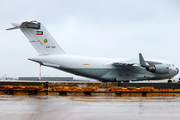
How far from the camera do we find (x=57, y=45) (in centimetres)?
2234

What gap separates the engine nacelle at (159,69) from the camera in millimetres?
22673

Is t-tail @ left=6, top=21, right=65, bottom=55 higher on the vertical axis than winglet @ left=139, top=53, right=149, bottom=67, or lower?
higher

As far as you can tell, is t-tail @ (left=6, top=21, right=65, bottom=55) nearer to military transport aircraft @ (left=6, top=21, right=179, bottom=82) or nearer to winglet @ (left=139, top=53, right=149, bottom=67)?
military transport aircraft @ (left=6, top=21, right=179, bottom=82)

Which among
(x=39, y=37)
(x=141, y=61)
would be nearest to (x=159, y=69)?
(x=141, y=61)

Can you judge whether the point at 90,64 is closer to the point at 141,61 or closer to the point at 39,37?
the point at 141,61

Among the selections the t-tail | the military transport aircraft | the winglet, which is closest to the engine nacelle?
the military transport aircraft

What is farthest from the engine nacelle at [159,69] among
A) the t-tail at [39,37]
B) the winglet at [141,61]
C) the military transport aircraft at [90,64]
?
the t-tail at [39,37]

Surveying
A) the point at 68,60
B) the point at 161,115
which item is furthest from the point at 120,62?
the point at 161,115

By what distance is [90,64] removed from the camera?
2289 cm

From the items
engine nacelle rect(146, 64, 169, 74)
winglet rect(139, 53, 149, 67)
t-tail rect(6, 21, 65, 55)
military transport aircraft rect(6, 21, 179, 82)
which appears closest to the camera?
t-tail rect(6, 21, 65, 55)

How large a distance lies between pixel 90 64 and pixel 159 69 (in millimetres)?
7708

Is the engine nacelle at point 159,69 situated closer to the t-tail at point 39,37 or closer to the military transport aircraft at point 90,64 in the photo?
the military transport aircraft at point 90,64

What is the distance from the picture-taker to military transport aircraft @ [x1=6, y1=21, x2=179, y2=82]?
21312 millimetres

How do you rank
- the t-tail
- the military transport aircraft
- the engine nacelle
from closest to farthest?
1. the t-tail
2. the military transport aircraft
3. the engine nacelle
